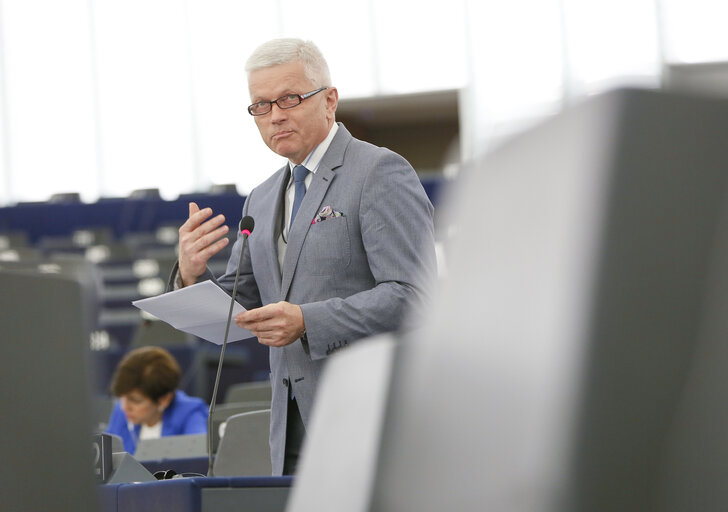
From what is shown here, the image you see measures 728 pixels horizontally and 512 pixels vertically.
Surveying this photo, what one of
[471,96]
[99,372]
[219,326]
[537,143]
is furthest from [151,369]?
[471,96]

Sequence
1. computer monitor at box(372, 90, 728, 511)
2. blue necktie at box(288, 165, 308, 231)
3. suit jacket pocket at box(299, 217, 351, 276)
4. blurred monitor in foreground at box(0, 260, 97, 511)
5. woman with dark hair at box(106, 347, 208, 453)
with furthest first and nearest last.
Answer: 1. woman with dark hair at box(106, 347, 208, 453)
2. blue necktie at box(288, 165, 308, 231)
3. suit jacket pocket at box(299, 217, 351, 276)
4. blurred monitor in foreground at box(0, 260, 97, 511)
5. computer monitor at box(372, 90, 728, 511)

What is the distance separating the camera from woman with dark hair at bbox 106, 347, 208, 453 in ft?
13.9

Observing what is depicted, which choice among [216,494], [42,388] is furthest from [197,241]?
[42,388]

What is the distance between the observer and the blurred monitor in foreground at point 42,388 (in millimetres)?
703

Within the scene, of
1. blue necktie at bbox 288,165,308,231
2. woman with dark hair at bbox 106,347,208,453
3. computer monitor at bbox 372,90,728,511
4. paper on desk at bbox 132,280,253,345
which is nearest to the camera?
computer monitor at bbox 372,90,728,511

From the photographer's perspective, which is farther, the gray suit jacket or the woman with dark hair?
the woman with dark hair

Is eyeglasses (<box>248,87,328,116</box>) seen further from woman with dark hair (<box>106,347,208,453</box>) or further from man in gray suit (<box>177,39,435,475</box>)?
woman with dark hair (<box>106,347,208,453</box>)

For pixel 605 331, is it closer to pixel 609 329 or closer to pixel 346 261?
pixel 609 329

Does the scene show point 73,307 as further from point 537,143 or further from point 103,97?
point 103,97

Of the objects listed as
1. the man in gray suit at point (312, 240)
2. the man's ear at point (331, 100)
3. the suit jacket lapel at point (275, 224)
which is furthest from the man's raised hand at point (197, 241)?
the man's ear at point (331, 100)

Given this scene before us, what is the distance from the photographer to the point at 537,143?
0.55 metres

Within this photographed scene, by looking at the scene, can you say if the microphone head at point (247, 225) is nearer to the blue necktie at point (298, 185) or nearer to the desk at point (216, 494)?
the blue necktie at point (298, 185)

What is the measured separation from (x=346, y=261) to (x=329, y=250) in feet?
0.14

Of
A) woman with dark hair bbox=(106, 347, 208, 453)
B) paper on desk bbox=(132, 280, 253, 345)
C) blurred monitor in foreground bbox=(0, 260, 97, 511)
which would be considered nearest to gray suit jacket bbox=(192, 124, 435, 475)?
paper on desk bbox=(132, 280, 253, 345)
